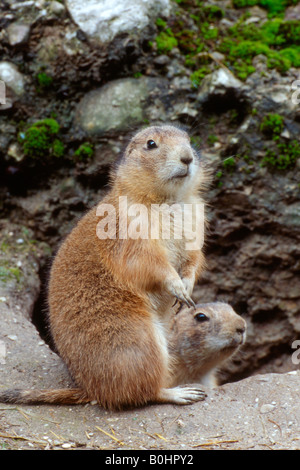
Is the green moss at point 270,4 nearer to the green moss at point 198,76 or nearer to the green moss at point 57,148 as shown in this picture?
the green moss at point 198,76

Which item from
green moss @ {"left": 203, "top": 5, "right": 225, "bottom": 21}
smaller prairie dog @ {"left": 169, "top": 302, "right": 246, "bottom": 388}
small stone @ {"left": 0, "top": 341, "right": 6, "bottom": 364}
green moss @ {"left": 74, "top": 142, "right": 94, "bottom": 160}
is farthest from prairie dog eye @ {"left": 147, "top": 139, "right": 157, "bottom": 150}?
green moss @ {"left": 203, "top": 5, "right": 225, "bottom": 21}

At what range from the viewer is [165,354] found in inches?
209

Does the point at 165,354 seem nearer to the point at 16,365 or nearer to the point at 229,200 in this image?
the point at 16,365

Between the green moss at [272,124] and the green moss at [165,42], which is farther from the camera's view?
the green moss at [165,42]

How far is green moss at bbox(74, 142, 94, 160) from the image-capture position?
796cm

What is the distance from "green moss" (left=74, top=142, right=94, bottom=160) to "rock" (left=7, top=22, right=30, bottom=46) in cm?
175

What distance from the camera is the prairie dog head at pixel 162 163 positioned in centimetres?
552

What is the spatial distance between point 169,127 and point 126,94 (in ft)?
6.89

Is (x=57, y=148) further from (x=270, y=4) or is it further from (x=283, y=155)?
(x=270, y=4)

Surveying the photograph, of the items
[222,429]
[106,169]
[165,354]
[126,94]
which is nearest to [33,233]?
[106,169]

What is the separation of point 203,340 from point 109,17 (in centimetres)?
465

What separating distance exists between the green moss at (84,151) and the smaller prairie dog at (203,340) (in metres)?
2.71

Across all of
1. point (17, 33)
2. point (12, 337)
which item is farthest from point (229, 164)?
point (12, 337)

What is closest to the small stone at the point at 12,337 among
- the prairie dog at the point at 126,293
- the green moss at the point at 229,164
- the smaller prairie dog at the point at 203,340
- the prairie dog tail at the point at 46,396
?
the prairie dog at the point at 126,293
